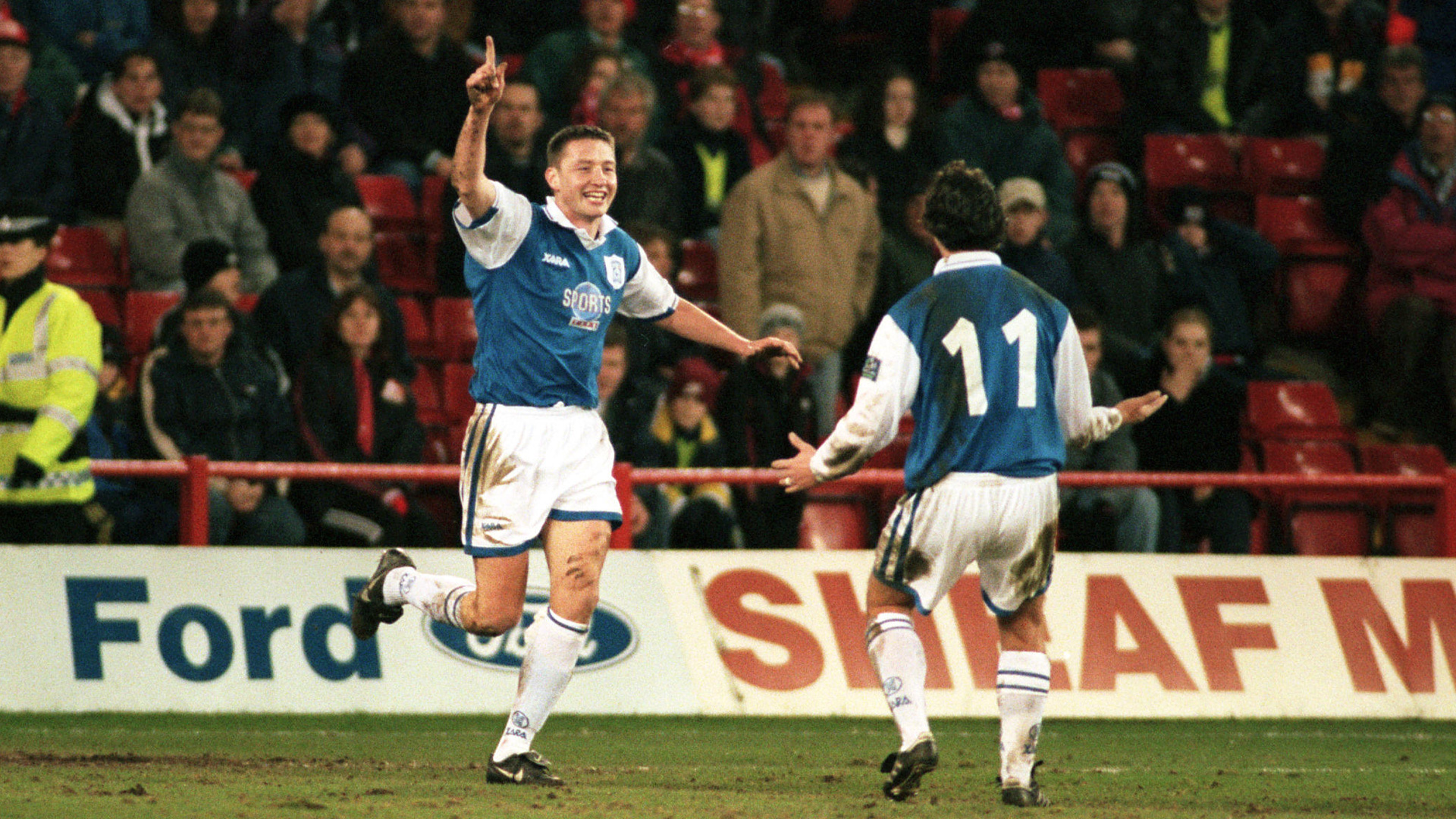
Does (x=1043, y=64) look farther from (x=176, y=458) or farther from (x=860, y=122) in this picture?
(x=176, y=458)

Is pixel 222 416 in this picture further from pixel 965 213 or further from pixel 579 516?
pixel 965 213

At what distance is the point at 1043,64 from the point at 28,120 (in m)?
7.93

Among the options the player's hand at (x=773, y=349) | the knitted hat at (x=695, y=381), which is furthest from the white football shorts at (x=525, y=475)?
the knitted hat at (x=695, y=381)

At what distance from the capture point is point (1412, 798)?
7.34 m

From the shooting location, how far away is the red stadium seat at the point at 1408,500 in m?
13.1

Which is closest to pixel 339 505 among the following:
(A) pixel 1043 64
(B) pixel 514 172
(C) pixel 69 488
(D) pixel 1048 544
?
(C) pixel 69 488

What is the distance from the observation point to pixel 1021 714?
21.9 ft

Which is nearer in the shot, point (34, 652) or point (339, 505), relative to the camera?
point (34, 652)

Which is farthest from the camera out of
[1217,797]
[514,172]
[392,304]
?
[514,172]

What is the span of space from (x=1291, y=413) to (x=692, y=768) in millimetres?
6919

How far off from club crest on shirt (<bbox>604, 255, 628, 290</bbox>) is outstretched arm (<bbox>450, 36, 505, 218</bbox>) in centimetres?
59

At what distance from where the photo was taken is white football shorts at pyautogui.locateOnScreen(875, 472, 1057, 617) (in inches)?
260

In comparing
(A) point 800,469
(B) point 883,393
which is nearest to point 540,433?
(A) point 800,469

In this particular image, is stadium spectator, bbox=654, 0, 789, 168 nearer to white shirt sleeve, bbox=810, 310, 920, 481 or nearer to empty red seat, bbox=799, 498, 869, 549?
empty red seat, bbox=799, 498, 869, 549
